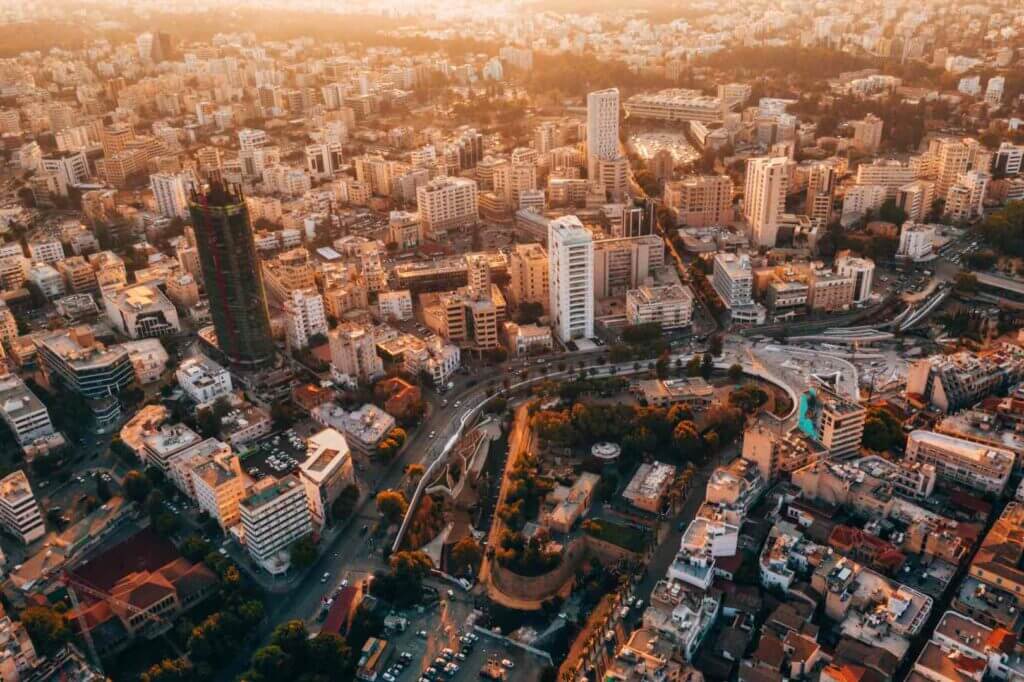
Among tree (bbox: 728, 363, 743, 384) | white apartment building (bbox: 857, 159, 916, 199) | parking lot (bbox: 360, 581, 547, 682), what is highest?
white apartment building (bbox: 857, 159, 916, 199)

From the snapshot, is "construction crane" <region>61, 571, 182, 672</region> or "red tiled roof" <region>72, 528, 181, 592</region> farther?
"red tiled roof" <region>72, 528, 181, 592</region>

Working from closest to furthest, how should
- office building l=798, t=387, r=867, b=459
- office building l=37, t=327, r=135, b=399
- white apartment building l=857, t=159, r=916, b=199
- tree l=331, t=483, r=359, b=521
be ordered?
tree l=331, t=483, r=359, b=521 < office building l=798, t=387, r=867, b=459 < office building l=37, t=327, r=135, b=399 < white apartment building l=857, t=159, r=916, b=199

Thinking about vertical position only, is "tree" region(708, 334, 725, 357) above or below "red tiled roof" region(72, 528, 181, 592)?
above

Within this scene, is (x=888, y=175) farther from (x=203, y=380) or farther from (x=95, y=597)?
(x=95, y=597)

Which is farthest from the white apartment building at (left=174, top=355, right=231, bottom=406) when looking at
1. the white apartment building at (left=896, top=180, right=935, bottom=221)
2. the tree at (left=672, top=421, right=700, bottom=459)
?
the white apartment building at (left=896, top=180, right=935, bottom=221)

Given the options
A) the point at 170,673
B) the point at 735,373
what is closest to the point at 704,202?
the point at 735,373

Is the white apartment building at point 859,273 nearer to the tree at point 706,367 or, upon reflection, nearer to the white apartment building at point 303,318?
the tree at point 706,367

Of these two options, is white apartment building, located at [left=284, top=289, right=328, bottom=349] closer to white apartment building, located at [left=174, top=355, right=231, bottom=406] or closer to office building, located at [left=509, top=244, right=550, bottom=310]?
white apartment building, located at [left=174, top=355, right=231, bottom=406]

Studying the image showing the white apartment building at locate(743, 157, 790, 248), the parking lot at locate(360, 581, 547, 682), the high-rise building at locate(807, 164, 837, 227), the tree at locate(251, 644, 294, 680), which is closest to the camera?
the tree at locate(251, 644, 294, 680)

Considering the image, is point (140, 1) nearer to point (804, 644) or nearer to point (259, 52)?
point (259, 52)
